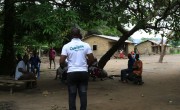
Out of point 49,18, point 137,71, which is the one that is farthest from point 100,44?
point 49,18

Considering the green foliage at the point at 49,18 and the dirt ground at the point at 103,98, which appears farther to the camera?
the dirt ground at the point at 103,98

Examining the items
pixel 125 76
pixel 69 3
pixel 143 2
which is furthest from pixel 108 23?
pixel 125 76

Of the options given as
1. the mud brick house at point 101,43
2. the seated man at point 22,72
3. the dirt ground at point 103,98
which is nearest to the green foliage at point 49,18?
the dirt ground at point 103,98

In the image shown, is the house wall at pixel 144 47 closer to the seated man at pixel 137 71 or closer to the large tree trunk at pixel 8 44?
the large tree trunk at pixel 8 44

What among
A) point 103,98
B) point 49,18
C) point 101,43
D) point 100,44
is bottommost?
point 103,98

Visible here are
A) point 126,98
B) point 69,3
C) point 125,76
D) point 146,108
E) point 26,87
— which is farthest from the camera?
point 125,76

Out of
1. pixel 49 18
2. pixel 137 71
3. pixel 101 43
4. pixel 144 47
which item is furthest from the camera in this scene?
pixel 144 47

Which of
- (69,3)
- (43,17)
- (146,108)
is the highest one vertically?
(69,3)

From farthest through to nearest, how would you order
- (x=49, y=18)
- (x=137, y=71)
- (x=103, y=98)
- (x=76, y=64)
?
(x=137, y=71) < (x=103, y=98) < (x=49, y=18) < (x=76, y=64)

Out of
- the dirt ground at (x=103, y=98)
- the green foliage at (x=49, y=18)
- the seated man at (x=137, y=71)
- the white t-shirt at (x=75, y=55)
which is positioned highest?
the green foliage at (x=49, y=18)

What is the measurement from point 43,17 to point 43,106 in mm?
2313

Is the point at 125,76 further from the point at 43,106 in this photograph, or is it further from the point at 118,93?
the point at 43,106

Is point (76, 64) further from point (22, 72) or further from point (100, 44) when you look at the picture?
point (100, 44)

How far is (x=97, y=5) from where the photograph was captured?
11328mm
